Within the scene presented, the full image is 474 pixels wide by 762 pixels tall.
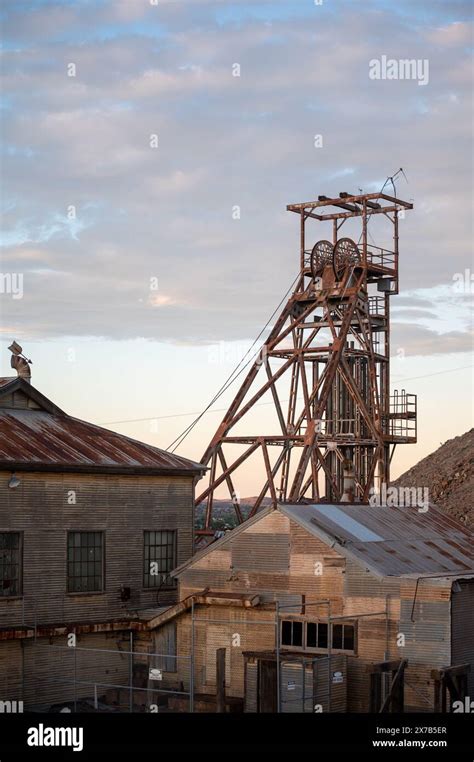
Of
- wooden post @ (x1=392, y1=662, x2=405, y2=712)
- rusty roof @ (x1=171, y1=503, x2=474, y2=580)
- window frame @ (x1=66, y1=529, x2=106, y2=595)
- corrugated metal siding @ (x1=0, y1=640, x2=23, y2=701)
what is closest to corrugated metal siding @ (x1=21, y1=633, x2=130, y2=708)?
corrugated metal siding @ (x1=0, y1=640, x2=23, y2=701)

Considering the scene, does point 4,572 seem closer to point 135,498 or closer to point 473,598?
point 135,498

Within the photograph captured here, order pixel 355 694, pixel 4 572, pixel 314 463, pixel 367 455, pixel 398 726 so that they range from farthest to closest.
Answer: pixel 367 455, pixel 314 463, pixel 4 572, pixel 355 694, pixel 398 726

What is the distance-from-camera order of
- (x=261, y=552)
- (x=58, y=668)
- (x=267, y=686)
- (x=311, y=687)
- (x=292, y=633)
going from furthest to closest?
1. (x=58, y=668)
2. (x=261, y=552)
3. (x=292, y=633)
4. (x=267, y=686)
5. (x=311, y=687)

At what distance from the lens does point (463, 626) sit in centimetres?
2895

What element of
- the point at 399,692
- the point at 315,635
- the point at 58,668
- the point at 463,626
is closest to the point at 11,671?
the point at 58,668

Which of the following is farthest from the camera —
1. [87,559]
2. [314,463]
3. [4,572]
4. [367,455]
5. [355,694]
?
[367,455]

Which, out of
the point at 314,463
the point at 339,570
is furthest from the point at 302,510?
the point at 314,463

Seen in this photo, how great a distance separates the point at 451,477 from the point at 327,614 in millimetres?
39886

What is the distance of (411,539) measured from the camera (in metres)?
33.6

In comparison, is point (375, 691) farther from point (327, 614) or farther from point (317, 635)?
Result: point (327, 614)

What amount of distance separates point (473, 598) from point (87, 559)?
1088cm

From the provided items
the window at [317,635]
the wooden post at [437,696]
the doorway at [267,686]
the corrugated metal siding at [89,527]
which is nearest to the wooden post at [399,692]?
the wooden post at [437,696]

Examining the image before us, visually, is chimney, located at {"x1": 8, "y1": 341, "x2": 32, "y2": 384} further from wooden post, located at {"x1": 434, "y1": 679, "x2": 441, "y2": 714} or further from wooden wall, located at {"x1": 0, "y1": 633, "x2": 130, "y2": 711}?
wooden post, located at {"x1": 434, "y1": 679, "x2": 441, "y2": 714}

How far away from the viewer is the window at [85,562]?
33.5 m
